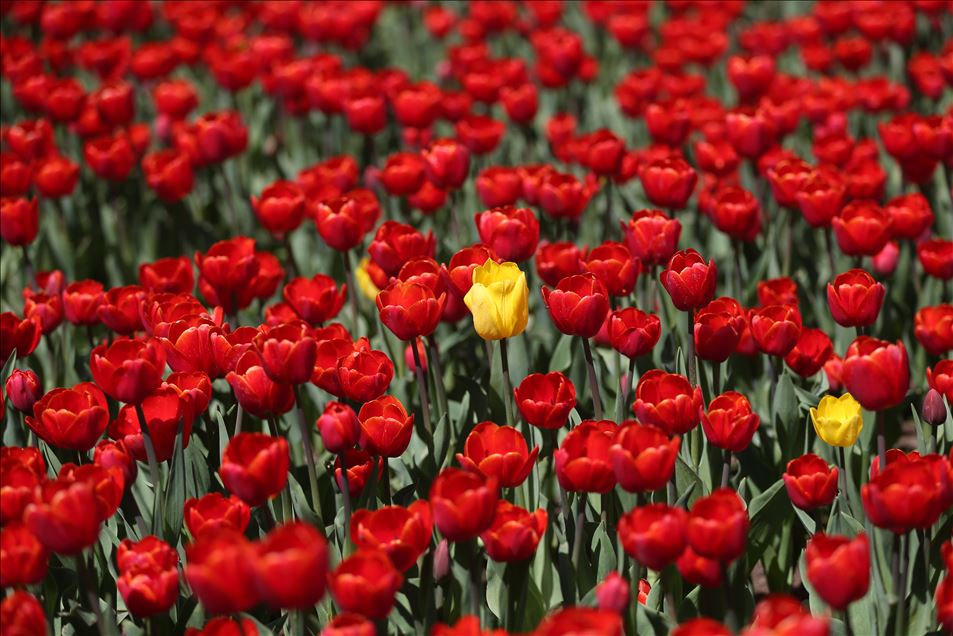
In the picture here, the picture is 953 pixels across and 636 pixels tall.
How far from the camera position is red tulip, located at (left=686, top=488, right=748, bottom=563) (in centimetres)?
208

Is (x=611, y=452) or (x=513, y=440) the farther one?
(x=513, y=440)

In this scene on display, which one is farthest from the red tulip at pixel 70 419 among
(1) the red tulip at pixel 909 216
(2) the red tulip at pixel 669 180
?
(1) the red tulip at pixel 909 216

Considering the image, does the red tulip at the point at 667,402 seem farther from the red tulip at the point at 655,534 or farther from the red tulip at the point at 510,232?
the red tulip at the point at 510,232

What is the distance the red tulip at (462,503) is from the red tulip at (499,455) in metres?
0.21

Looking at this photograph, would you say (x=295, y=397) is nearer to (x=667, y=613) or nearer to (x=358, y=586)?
(x=358, y=586)

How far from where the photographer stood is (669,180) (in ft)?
12.2

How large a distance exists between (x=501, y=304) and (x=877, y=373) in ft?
2.73

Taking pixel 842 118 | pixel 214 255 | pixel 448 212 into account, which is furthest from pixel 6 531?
pixel 842 118

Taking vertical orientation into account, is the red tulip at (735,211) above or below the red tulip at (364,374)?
below

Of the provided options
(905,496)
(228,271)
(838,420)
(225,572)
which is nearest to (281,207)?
(228,271)

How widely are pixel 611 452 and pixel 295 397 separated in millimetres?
804

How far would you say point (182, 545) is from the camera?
284cm

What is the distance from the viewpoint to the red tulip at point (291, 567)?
1.80m

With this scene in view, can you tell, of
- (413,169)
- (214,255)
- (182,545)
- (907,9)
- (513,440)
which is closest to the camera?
(513,440)
